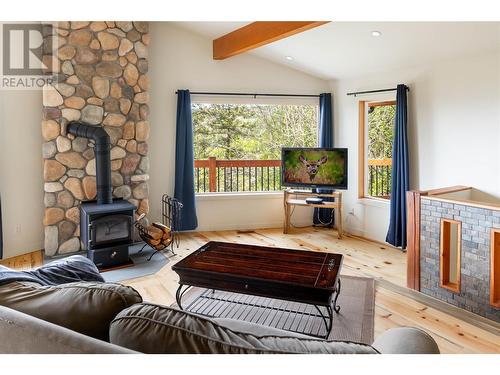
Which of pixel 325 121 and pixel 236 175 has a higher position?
pixel 325 121

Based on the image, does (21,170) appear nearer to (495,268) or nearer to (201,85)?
(201,85)

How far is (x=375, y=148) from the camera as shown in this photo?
5402 mm

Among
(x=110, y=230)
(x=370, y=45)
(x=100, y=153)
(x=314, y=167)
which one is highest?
(x=370, y=45)

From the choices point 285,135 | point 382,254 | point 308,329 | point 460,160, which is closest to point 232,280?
point 308,329

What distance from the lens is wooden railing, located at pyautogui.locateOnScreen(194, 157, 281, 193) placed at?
586 cm

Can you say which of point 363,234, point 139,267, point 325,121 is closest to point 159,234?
point 139,267

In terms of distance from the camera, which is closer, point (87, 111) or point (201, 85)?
point (87, 111)

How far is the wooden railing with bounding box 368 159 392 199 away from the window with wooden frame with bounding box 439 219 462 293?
203cm

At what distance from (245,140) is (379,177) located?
212 centimetres

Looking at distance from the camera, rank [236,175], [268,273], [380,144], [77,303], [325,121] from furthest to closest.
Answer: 1. [236,175]
2. [325,121]
3. [380,144]
4. [268,273]
5. [77,303]

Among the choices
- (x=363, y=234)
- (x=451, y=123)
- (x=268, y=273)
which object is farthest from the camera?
(x=363, y=234)

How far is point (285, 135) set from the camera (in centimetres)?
612

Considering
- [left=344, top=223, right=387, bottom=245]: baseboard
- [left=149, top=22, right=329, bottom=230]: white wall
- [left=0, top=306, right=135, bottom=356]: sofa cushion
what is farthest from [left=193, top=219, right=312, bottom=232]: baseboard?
[left=0, top=306, right=135, bottom=356]: sofa cushion

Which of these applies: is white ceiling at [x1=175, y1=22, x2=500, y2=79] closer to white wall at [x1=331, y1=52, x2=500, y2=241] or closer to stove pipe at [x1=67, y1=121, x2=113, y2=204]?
white wall at [x1=331, y1=52, x2=500, y2=241]
